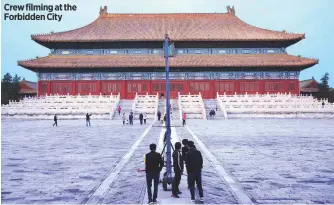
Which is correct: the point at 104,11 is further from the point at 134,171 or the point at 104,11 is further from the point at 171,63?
the point at 134,171

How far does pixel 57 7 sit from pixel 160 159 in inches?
244

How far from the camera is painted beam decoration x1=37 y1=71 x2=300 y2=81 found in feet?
159

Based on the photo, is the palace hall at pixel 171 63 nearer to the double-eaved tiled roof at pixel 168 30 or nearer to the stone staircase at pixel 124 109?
the double-eaved tiled roof at pixel 168 30

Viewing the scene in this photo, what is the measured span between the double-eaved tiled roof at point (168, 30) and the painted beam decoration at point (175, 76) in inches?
172

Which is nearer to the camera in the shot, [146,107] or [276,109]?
[276,109]

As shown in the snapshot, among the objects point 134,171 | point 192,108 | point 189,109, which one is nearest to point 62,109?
point 189,109

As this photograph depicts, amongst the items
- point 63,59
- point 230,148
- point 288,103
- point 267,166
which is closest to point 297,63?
point 288,103

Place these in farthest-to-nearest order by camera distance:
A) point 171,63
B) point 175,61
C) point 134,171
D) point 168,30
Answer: point 168,30, point 175,61, point 171,63, point 134,171

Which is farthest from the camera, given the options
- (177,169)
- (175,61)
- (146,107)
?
(175,61)

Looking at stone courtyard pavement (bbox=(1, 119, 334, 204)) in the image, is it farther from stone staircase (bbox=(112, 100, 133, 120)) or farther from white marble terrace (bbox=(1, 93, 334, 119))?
white marble terrace (bbox=(1, 93, 334, 119))

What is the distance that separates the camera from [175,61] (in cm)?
4769

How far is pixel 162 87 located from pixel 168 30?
8.74 m

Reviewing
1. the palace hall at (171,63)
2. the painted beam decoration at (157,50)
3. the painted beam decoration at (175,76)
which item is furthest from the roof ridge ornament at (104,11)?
the painted beam decoration at (175,76)

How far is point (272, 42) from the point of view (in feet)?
165
